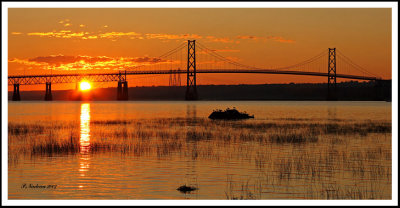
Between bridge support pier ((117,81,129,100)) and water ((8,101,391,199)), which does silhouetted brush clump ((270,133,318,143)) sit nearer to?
water ((8,101,391,199))

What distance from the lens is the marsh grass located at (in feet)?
46.6

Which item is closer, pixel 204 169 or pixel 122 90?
pixel 204 169

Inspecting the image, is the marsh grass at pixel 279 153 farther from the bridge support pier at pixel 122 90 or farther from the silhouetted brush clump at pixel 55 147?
the bridge support pier at pixel 122 90

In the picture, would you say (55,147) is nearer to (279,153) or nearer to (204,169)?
(204,169)

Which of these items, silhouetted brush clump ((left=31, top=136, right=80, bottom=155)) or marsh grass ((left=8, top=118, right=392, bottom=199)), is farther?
silhouetted brush clump ((left=31, top=136, right=80, bottom=155))

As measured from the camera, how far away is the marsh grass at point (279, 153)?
14.2m

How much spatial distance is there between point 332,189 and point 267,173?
268 centimetres

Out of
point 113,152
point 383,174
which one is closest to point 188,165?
point 113,152

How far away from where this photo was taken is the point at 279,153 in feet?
69.1

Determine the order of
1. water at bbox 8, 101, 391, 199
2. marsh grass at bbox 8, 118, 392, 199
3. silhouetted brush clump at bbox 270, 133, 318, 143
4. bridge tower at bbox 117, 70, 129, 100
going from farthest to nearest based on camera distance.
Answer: bridge tower at bbox 117, 70, 129, 100, silhouetted brush clump at bbox 270, 133, 318, 143, marsh grass at bbox 8, 118, 392, 199, water at bbox 8, 101, 391, 199

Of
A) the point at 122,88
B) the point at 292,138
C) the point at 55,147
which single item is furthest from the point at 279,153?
the point at 122,88

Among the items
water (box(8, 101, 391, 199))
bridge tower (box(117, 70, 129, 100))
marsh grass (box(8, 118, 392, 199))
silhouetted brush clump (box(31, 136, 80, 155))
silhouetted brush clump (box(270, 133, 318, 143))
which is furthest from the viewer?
bridge tower (box(117, 70, 129, 100))

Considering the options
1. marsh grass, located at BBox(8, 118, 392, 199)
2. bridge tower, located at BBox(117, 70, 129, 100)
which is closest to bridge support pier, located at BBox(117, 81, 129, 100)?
bridge tower, located at BBox(117, 70, 129, 100)

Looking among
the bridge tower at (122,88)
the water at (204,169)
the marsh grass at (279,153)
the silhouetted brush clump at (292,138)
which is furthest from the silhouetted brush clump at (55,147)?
the bridge tower at (122,88)
